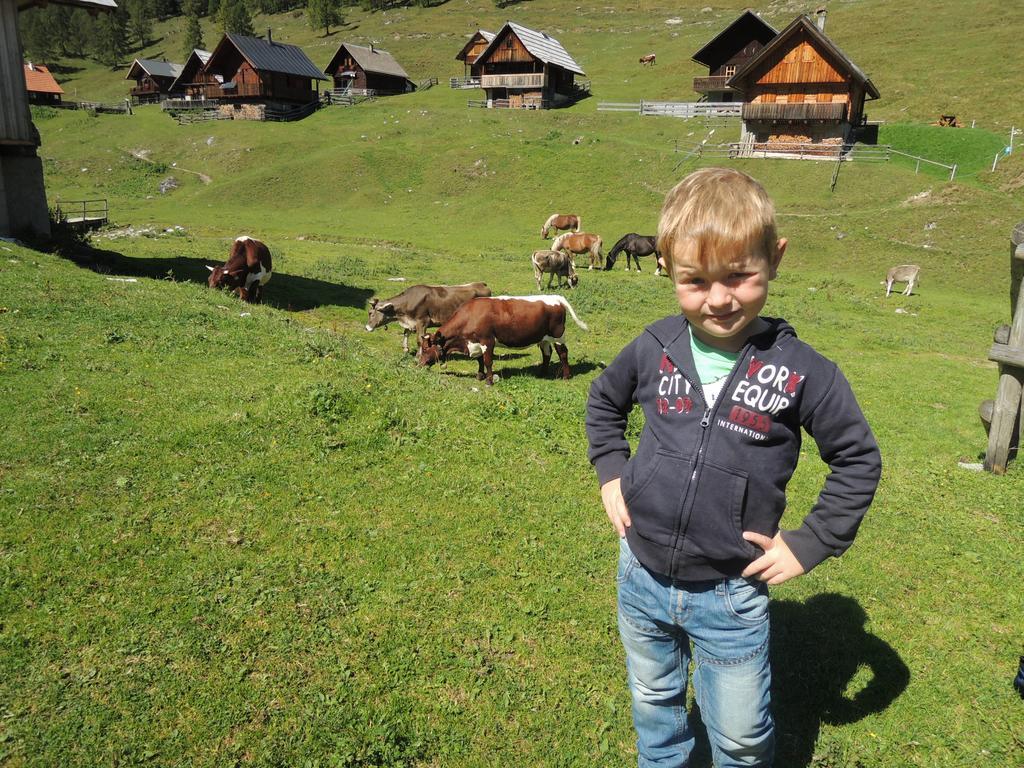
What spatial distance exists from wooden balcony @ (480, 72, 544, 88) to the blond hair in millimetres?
64380

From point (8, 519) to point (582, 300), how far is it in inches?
608

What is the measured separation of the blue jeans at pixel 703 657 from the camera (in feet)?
9.54

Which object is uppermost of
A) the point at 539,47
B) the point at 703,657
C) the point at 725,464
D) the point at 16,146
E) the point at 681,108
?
the point at 539,47

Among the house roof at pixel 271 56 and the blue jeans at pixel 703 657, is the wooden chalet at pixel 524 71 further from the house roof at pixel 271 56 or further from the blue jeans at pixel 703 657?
the blue jeans at pixel 703 657

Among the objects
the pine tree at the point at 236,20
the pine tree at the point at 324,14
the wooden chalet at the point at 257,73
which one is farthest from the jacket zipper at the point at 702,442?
the pine tree at the point at 236,20

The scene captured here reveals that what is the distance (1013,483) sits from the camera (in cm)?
778

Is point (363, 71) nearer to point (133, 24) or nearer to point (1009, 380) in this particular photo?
point (1009, 380)

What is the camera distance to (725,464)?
2826mm

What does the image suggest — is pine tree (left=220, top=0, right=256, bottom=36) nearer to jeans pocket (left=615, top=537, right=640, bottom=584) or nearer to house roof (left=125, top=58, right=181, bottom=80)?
house roof (left=125, top=58, right=181, bottom=80)

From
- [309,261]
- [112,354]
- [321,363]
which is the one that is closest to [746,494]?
[321,363]

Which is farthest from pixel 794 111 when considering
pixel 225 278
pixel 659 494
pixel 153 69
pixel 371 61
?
pixel 153 69

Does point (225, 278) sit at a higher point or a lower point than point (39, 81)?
lower

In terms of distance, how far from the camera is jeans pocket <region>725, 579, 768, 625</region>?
2910 mm

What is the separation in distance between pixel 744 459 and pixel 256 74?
250ft
